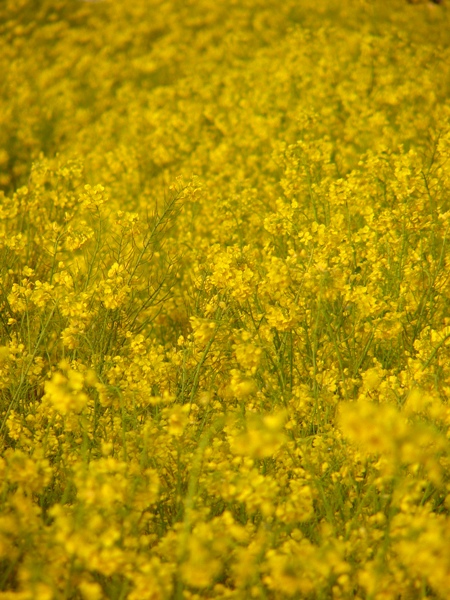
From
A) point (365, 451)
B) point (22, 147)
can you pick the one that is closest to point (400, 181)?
point (365, 451)

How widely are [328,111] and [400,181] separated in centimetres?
294

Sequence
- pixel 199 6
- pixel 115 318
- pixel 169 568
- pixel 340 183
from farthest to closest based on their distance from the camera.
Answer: pixel 199 6 < pixel 340 183 < pixel 115 318 < pixel 169 568

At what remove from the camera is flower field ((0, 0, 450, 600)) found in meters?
1.91

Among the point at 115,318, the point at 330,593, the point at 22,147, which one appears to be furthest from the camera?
the point at 22,147

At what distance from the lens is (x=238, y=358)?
245 centimetres

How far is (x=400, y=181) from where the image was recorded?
3459mm

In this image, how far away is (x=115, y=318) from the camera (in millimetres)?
3268

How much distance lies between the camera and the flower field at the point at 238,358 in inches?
75.2

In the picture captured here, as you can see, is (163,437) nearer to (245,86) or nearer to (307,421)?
(307,421)

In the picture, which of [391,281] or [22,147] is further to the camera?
[22,147]

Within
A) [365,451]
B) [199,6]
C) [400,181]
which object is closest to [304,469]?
[365,451]

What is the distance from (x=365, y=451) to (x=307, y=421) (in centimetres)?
58

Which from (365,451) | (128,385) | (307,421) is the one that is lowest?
(307,421)

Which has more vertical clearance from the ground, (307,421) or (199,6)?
(199,6)
